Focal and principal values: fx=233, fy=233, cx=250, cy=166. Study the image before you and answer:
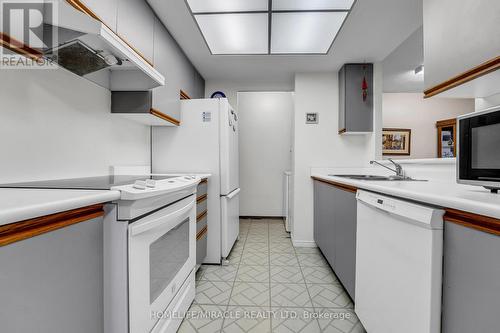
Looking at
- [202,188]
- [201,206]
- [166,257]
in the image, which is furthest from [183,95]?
[166,257]

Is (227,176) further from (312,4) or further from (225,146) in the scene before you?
(312,4)

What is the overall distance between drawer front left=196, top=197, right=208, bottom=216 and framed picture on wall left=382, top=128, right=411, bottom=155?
11.1ft

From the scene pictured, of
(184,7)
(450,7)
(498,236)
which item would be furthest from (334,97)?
(498,236)

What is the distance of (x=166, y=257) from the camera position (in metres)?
1.18

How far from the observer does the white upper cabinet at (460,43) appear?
961mm

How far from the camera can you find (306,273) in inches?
83.0

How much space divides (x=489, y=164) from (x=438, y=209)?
26 cm

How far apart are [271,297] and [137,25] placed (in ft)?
6.91

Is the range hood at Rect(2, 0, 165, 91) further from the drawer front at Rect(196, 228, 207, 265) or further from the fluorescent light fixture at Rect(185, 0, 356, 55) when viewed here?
the drawer front at Rect(196, 228, 207, 265)

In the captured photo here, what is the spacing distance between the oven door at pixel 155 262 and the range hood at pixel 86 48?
75 centimetres

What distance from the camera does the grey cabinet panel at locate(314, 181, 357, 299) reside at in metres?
1.51

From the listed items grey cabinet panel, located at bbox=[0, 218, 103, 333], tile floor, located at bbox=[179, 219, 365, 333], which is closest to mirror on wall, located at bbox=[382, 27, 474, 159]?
tile floor, located at bbox=[179, 219, 365, 333]

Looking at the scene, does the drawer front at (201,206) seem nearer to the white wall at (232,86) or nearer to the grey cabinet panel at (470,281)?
the grey cabinet panel at (470,281)

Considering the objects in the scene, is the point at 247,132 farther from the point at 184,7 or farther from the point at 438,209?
the point at 438,209
